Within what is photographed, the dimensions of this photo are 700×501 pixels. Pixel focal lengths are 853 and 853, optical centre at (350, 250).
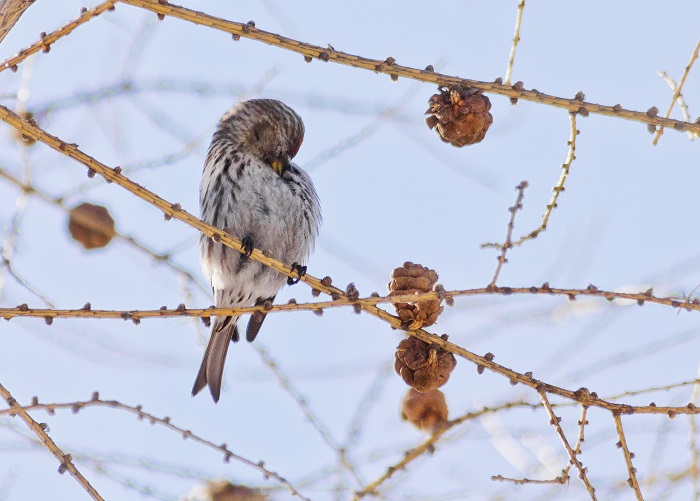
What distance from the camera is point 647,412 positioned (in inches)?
80.7

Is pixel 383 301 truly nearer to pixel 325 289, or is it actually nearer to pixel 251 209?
pixel 325 289

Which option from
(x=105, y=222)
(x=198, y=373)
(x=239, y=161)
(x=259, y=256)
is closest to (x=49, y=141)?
(x=259, y=256)

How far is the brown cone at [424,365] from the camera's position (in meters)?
2.47

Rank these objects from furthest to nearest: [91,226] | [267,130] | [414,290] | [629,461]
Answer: [267,130]
[91,226]
[414,290]
[629,461]

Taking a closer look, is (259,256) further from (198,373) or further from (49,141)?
(198,373)

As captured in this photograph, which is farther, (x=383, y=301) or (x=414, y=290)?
(x=414, y=290)

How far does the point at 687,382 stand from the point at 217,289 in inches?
94.3

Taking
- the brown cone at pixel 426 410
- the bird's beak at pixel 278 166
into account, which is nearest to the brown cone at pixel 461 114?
the brown cone at pixel 426 410

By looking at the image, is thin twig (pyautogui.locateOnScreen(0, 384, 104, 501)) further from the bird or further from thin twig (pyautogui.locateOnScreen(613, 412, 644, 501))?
the bird

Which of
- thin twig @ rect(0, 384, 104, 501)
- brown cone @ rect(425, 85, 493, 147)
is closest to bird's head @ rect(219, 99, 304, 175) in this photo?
brown cone @ rect(425, 85, 493, 147)

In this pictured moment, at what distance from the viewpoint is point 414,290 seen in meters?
2.46

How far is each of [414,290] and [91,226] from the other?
114 centimetres

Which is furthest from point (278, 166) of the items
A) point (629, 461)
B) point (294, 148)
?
point (629, 461)

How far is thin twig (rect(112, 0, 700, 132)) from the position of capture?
2.17 metres
